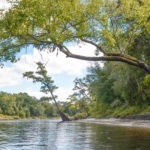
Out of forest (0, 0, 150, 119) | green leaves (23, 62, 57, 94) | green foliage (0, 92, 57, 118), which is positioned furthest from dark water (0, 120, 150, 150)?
green foliage (0, 92, 57, 118)

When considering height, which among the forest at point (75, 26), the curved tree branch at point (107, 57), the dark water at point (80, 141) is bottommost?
the dark water at point (80, 141)

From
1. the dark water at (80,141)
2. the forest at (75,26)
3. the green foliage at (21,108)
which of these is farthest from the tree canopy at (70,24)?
the green foliage at (21,108)

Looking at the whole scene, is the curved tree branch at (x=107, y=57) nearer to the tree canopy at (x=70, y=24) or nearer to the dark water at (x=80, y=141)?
the tree canopy at (x=70, y=24)

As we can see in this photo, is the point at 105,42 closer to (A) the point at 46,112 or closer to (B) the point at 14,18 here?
(B) the point at 14,18

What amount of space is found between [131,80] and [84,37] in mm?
31207

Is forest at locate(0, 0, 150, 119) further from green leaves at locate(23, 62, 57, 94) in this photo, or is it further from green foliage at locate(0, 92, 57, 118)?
green foliage at locate(0, 92, 57, 118)

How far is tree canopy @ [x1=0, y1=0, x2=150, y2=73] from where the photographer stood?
1519 centimetres

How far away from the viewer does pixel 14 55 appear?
57.2 feet

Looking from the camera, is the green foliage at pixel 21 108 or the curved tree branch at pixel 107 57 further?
the green foliage at pixel 21 108

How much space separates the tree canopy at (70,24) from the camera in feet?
49.8

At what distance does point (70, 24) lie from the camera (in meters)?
16.4

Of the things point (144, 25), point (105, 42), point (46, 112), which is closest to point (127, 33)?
point (144, 25)

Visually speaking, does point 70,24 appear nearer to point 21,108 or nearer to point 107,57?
point 107,57

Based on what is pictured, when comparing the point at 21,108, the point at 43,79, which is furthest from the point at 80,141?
the point at 21,108
